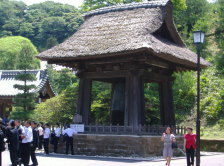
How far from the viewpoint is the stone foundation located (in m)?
19.1

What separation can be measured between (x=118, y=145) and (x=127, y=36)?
5672 mm

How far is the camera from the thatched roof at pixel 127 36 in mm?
19656

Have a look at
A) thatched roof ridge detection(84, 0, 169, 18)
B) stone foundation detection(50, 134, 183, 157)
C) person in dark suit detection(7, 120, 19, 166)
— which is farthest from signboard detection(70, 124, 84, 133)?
person in dark suit detection(7, 120, 19, 166)

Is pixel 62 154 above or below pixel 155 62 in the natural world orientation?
below

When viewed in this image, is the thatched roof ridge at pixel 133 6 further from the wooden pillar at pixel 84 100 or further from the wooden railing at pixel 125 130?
the wooden railing at pixel 125 130

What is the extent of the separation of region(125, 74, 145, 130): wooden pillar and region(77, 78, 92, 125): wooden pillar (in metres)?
2.76

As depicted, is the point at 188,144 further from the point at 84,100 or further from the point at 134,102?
the point at 84,100

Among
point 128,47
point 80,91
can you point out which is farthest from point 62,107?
point 128,47

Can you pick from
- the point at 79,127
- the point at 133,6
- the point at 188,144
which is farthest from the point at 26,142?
the point at 133,6

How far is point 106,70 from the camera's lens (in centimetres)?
2234

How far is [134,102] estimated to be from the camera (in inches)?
810

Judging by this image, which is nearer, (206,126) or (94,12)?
(94,12)

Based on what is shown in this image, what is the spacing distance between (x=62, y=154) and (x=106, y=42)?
6.45 meters

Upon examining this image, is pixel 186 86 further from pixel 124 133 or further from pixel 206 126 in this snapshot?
pixel 124 133
